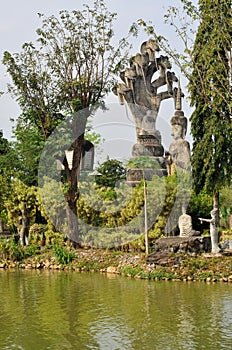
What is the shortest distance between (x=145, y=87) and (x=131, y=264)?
1264cm

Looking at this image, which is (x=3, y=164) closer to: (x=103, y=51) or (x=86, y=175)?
(x=86, y=175)

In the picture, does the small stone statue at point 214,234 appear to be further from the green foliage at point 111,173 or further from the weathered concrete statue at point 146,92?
the weathered concrete statue at point 146,92

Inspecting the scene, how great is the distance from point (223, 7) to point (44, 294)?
333 inches

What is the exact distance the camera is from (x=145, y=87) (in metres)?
27.0

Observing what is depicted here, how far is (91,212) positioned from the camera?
19.9m

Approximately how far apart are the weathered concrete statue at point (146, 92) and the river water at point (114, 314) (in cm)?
1193

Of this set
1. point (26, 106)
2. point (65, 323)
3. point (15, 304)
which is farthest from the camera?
point (26, 106)

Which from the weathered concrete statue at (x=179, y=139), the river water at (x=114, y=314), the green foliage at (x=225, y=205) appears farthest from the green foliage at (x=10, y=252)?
the weathered concrete statue at (x=179, y=139)

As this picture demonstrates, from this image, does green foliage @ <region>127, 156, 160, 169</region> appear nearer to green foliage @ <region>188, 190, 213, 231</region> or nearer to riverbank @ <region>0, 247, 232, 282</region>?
green foliage @ <region>188, 190, 213, 231</region>

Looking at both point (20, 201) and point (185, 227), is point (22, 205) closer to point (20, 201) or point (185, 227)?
point (20, 201)

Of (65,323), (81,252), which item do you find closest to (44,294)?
(65,323)

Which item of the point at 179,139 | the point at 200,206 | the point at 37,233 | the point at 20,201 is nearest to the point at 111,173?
the point at 179,139

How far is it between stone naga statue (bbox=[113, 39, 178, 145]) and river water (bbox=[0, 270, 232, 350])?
12771 mm

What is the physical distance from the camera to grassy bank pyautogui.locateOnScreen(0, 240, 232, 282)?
566 inches
